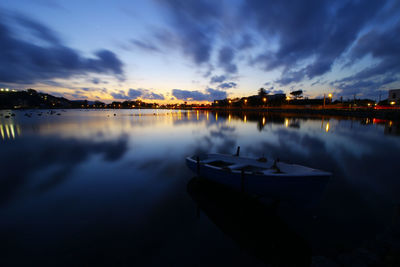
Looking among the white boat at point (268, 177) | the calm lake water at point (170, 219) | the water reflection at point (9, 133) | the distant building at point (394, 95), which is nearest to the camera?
the calm lake water at point (170, 219)

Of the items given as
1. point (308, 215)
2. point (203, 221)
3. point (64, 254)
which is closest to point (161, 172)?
point (203, 221)

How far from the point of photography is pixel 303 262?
488 centimetres

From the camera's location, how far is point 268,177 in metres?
6.50

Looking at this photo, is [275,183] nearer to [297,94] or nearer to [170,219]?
[170,219]

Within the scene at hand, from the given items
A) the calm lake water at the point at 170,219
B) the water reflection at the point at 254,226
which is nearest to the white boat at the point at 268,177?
the water reflection at the point at 254,226

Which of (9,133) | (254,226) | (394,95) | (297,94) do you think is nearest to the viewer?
(254,226)

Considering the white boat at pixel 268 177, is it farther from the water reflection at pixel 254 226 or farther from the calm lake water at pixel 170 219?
the calm lake water at pixel 170 219

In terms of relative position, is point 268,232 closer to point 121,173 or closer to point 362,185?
point 362,185

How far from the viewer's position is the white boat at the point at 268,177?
232 inches

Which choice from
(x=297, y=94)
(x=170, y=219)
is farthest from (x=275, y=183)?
(x=297, y=94)

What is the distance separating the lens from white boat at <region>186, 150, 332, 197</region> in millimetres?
5883

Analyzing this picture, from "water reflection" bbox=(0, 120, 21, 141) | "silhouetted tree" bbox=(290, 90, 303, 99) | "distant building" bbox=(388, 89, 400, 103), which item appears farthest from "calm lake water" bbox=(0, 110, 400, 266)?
"silhouetted tree" bbox=(290, 90, 303, 99)

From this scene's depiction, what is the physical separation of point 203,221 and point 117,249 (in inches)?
136

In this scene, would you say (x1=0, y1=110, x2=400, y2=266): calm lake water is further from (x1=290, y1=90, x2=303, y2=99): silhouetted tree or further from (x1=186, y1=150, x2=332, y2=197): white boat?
(x1=290, y1=90, x2=303, y2=99): silhouetted tree
